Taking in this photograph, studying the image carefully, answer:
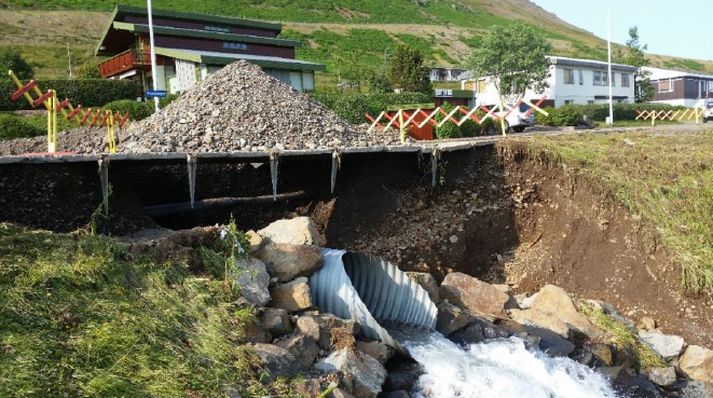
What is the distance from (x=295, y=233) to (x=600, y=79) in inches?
2071

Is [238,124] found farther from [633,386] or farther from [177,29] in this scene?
[177,29]

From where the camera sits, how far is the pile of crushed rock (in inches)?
568

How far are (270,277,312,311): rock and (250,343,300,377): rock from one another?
49.9 inches

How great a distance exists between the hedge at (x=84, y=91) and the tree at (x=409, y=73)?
17.1 meters

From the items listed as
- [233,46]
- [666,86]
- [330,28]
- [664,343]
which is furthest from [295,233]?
[330,28]

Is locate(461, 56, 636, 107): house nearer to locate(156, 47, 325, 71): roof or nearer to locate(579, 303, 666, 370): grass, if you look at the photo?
locate(156, 47, 325, 71): roof

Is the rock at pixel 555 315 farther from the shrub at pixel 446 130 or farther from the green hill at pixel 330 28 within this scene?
the green hill at pixel 330 28

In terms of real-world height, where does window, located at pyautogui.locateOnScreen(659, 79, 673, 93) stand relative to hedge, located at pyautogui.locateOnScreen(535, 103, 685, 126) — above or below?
above

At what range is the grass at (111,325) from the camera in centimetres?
547

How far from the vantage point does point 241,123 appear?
50.3ft

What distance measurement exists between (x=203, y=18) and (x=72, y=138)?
80.4 ft

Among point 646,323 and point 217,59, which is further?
point 217,59

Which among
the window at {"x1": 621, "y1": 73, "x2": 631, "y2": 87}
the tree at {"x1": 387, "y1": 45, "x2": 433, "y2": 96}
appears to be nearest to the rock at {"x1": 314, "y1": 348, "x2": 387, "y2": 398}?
the tree at {"x1": 387, "y1": 45, "x2": 433, "y2": 96}

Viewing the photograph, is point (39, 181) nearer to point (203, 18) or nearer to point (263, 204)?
point (263, 204)
